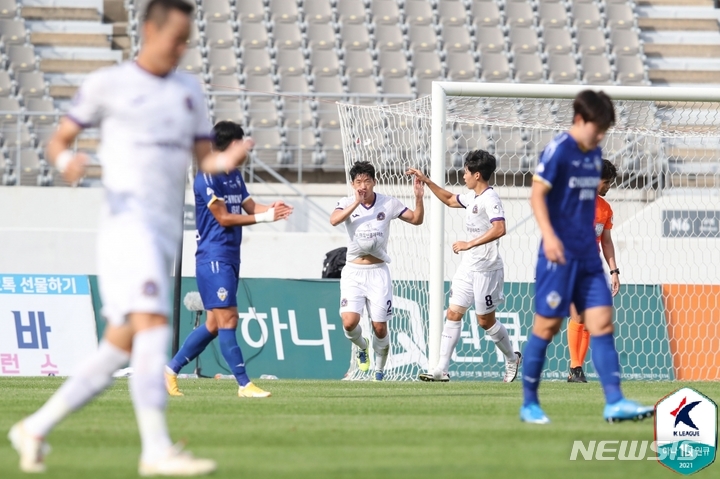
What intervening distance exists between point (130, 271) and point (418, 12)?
18.7 meters

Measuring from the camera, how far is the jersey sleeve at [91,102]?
4.98 meters

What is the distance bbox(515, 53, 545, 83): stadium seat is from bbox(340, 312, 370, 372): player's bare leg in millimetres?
10356

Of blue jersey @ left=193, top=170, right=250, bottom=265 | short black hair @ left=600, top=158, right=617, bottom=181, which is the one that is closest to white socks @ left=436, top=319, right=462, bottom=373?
short black hair @ left=600, top=158, right=617, bottom=181

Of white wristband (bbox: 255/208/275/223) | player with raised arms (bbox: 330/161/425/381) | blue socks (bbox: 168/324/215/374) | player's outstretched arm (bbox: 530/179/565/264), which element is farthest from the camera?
player with raised arms (bbox: 330/161/425/381)

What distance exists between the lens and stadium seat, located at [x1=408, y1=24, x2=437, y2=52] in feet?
72.1

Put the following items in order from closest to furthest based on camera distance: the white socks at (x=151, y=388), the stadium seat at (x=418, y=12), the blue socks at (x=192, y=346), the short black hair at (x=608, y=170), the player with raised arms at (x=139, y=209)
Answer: the white socks at (x=151, y=388) → the player with raised arms at (x=139, y=209) → the blue socks at (x=192, y=346) → the short black hair at (x=608, y=170) → the stadium seat at (x=418, y=12)

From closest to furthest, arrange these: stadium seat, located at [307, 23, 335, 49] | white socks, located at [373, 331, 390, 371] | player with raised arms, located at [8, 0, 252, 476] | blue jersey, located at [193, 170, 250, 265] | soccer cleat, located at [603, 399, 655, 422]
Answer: player with raised arms, located at [8, 0, 252, 476]
soccer cleat, located at [603, 399, 655, 422]
blue jersey, located at [193, 170, 250, 265]
white socks, located at [373, 331, 390, 371]
stadium seat, located at [307, 23, 335, 49]

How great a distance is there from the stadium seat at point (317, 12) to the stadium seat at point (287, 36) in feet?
1.03

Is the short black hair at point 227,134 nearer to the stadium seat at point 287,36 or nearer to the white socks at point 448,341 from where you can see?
the white socks at point 448,341

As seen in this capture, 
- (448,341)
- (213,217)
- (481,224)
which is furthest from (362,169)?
(213,217)

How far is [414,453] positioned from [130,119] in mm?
2041

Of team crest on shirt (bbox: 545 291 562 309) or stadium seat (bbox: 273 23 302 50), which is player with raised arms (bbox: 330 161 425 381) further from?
stadium seat (bbox: 273 23 302 50)

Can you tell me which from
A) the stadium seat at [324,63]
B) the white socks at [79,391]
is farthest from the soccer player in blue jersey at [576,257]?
the stadium seat at [324,63]

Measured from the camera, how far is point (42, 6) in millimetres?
22766
